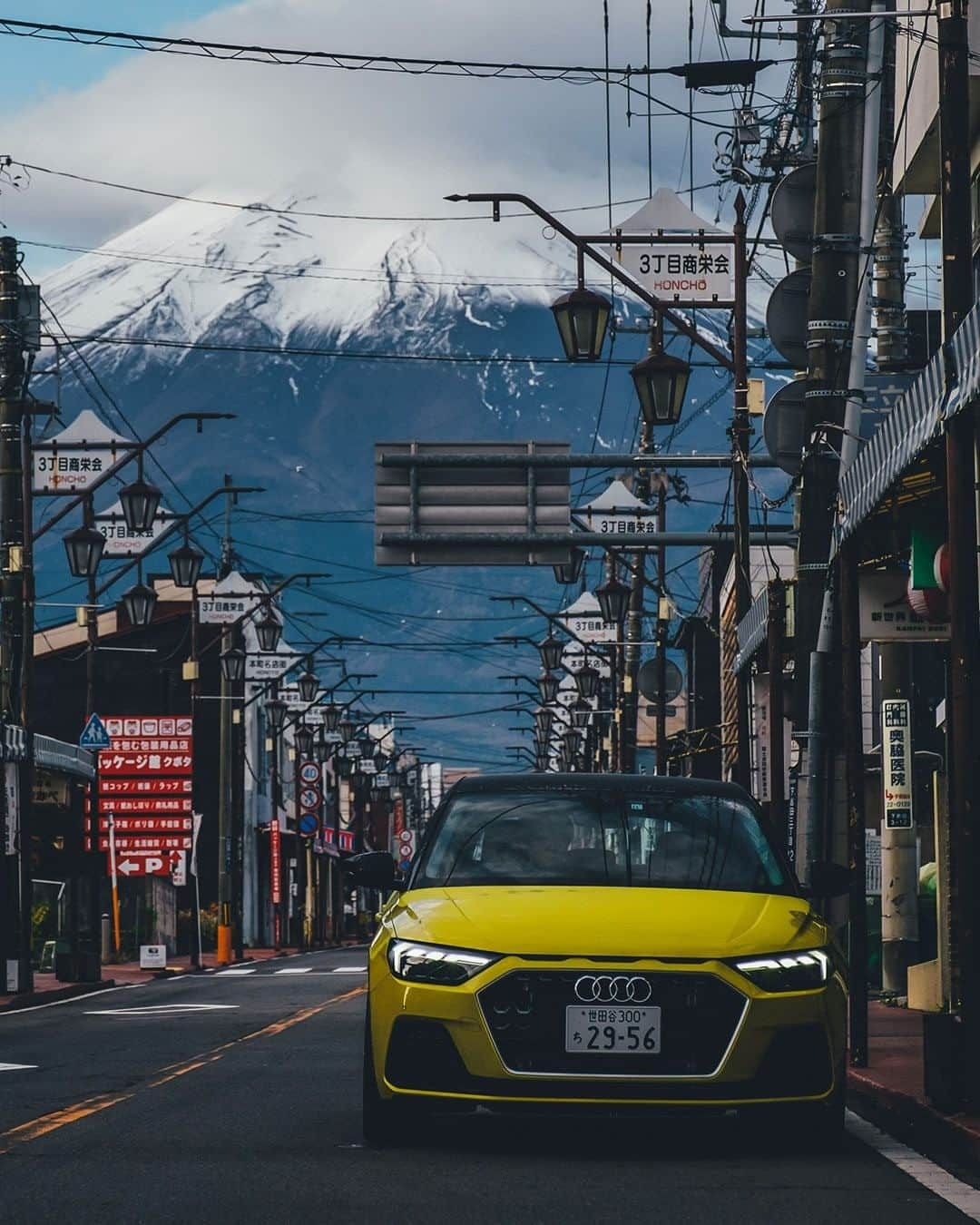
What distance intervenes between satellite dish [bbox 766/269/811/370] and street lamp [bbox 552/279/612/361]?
3.23m

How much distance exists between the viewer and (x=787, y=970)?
1004 cm

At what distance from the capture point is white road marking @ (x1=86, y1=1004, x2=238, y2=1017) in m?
27.5

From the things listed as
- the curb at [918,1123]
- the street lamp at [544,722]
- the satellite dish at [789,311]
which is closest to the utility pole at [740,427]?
the satellite dish at [789,311]

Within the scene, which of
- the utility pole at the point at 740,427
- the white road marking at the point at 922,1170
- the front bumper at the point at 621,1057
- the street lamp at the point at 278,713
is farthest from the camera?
the street lamp at the point at 278,713

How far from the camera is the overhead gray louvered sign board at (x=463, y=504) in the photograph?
29.5 m

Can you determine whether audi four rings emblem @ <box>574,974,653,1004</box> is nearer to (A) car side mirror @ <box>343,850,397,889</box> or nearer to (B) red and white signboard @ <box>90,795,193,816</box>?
(A) car side mirror @ <box>343,850,397,889</box>

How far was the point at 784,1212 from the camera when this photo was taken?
855 cm

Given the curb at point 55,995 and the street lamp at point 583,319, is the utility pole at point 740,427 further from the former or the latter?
the curb at point 55,995

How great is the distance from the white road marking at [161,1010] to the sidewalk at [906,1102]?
37.0ft

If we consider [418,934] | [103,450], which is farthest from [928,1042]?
[103,450]

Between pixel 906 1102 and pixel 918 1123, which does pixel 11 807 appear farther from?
pixel 918 1123

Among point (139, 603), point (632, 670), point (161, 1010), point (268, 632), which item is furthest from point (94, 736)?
point (632, 670)

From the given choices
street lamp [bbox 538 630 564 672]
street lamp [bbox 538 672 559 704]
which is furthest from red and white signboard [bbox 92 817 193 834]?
street lamp [bbox 538 672 559 704]

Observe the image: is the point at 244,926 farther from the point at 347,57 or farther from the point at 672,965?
the point at 672,965
